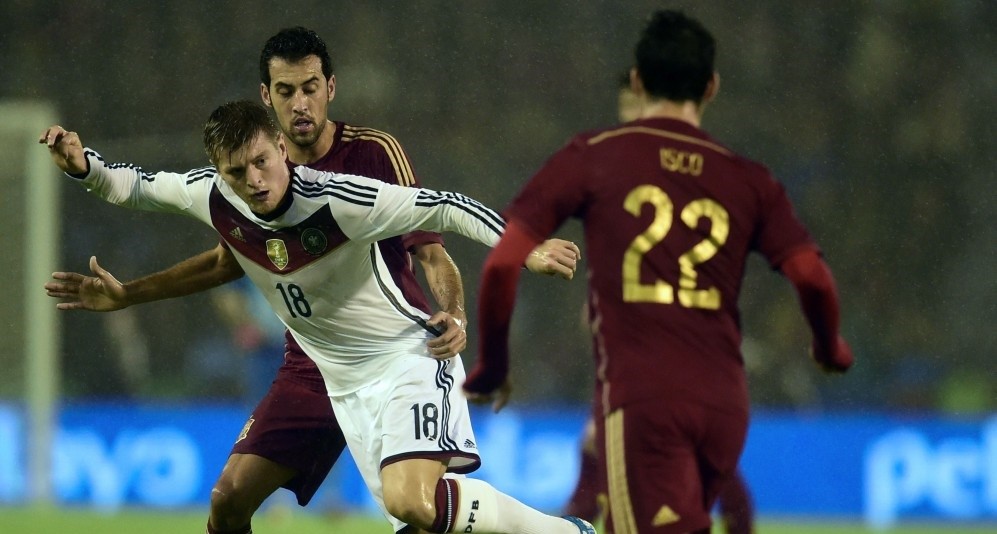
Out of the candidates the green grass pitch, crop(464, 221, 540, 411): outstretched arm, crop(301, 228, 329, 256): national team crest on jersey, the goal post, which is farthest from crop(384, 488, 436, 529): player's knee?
the goal post

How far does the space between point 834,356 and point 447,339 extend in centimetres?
146

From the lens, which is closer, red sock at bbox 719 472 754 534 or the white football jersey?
the white football jersey

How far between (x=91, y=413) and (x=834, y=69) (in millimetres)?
7587

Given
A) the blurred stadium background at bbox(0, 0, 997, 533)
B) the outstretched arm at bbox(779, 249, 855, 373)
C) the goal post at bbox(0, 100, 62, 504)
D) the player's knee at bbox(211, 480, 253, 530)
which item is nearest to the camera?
the outstretched arm at bbox(779, 249, 855, 373)

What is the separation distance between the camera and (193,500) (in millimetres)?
10469

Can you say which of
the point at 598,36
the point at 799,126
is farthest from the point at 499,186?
the point at 799,126

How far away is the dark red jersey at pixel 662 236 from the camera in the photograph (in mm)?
3457

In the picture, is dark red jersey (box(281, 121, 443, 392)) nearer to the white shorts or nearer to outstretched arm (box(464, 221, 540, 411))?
the white shorts

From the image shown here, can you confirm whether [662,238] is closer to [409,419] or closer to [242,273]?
[409,419]

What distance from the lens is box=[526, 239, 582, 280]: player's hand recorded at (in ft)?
13.7

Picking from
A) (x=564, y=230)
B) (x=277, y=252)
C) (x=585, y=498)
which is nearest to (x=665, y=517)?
(x=277, y=252)

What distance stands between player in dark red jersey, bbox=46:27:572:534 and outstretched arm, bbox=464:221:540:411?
4.11ft

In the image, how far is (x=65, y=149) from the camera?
15.5 ft

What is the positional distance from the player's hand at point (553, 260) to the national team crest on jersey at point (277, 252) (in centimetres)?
91
